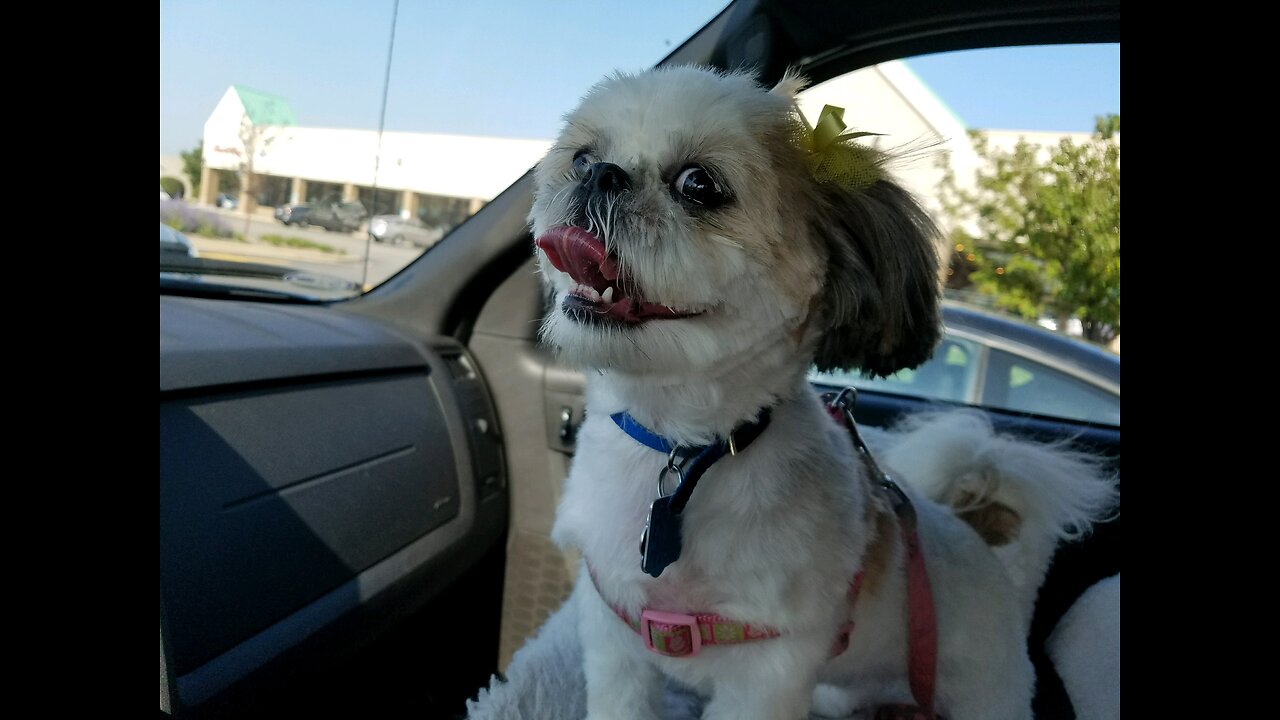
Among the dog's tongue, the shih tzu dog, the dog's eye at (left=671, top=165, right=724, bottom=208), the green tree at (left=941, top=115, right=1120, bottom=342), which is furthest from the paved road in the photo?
the green tree at (left=941, top=115, right=1120, bottom=342)

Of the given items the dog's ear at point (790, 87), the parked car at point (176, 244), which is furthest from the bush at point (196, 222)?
the dog's ear at point (790, 87)

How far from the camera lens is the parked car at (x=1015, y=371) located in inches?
106

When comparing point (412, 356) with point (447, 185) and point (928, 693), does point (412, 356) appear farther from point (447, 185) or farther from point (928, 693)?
point (928, 693)

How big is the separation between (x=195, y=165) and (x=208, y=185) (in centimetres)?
11

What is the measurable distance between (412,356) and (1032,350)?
2283mm

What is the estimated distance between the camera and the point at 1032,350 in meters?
2.76

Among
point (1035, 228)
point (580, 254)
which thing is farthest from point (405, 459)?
point (1035, 228)

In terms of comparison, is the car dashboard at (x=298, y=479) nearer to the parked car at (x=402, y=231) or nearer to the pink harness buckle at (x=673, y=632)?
the parked car at (x=402, y=231)

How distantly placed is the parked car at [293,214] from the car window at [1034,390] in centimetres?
246

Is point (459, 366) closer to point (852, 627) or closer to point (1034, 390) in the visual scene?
point (852, 627)

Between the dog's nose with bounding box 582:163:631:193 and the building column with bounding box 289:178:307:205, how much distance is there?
4.52ft

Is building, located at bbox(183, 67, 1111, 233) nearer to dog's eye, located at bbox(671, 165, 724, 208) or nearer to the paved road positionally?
the paved road

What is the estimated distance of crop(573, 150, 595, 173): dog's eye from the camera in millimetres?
1365
